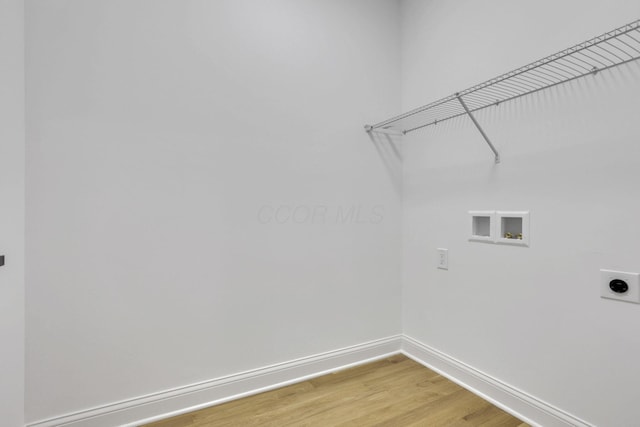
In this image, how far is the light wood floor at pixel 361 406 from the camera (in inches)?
56.1

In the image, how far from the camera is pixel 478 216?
167 centimetres

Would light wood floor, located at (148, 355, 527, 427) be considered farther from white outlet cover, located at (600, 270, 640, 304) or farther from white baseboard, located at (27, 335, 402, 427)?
white outlet cover, located at (600, 270, 640, 304)

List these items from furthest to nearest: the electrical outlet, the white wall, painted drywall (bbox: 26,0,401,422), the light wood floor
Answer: the electrical outlet, the light wood floor, painted drywall (bbox: 26,0,401,422), the white wall

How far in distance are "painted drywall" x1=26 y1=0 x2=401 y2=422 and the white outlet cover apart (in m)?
1.08

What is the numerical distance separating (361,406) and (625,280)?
1190 mm

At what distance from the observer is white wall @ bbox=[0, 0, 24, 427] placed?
43.1 inches

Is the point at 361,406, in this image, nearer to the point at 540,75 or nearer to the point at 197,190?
the point at 197,190

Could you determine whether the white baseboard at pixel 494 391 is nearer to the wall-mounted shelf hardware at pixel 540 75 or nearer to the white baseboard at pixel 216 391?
the white baseboard at pixel 216 391

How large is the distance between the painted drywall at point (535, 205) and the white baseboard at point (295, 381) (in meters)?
0.05

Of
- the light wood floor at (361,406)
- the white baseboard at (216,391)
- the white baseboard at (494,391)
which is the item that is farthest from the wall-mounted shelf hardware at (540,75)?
the white baseboard at (216,391)

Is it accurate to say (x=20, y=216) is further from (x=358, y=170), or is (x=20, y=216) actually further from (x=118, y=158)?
(x=358, y=170)

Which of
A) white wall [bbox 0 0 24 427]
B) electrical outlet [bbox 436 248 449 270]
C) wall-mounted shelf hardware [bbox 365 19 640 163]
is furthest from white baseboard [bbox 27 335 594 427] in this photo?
wall-mounted shelf hardware [bbox 365 19 640 163]

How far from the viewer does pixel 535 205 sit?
139 cm

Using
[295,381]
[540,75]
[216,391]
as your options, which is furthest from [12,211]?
[540,75]
